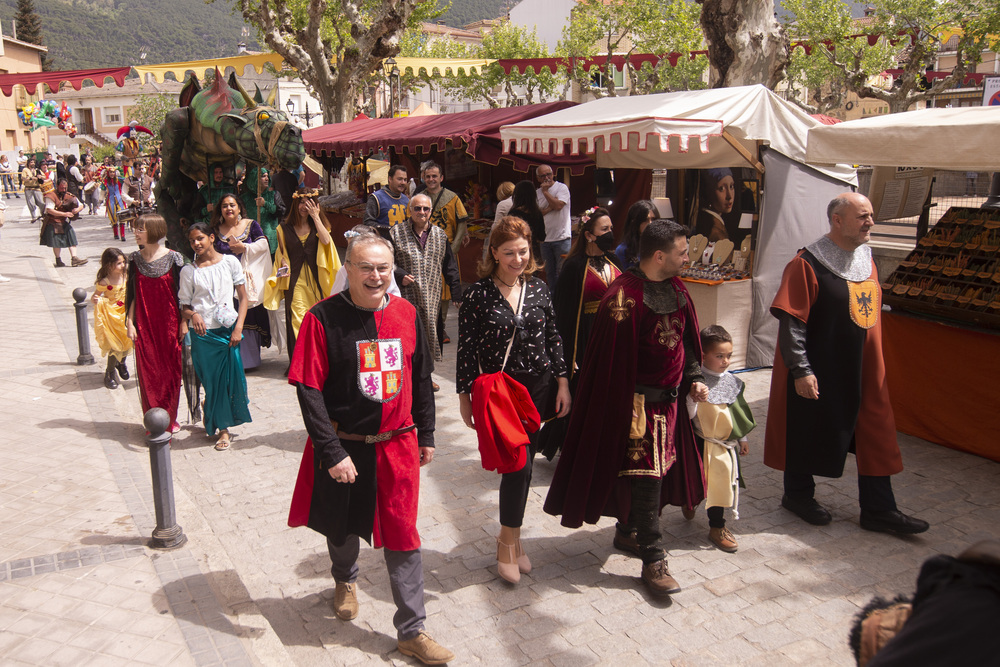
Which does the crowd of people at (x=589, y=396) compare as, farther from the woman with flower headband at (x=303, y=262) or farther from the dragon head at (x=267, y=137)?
the dragon head at (x=267, y=137)

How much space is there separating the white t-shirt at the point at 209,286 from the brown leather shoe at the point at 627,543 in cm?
344

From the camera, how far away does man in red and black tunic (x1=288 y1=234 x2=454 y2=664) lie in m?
3.25

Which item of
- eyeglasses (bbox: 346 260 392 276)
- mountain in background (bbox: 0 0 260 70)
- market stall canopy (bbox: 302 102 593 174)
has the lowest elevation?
eyeglasses (bbox: 346 260 392 276)

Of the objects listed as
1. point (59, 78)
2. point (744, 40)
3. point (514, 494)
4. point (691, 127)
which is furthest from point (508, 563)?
point (59, 78)

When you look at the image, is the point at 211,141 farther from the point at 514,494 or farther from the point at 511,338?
the point at 514,494

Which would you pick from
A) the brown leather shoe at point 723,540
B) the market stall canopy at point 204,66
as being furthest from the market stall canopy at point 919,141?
the market stall canopy at point 204,66

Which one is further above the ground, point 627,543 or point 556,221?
point 556,221

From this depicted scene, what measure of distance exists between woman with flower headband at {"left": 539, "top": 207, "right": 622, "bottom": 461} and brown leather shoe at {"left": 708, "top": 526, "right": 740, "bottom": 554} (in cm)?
115

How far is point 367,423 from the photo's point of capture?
3.34 metres

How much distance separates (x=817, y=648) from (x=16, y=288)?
13911 mm

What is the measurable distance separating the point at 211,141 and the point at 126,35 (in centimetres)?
20122

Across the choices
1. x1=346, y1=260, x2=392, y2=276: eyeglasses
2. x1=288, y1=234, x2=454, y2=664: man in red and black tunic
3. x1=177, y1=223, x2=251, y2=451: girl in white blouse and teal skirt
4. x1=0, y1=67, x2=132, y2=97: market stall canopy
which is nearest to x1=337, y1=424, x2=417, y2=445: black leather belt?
x1=288, y1=234, x2=454, y2=664: man in red and black tunic

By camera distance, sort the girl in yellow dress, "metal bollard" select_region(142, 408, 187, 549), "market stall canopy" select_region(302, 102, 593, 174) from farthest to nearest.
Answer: "market stall canopy" select_region(302, 102, 593, 174) < the girl in yellow dress < "metal bollard" select_region(142, 408, 187, 549)

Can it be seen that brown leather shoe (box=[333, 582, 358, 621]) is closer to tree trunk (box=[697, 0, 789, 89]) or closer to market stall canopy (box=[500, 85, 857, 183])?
market stall canopy (box=[500, 85, 857, 183])
